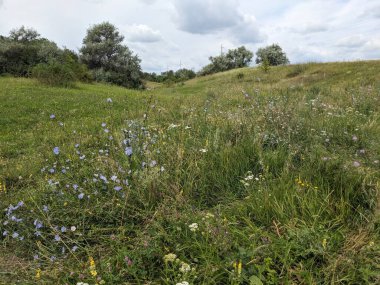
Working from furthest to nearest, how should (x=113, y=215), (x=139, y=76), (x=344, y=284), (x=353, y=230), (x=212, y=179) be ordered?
(x=139, y=76) → (x=212, y=179) → (x=113, y=215) → (x=353, y=230) → (x=344, y=284)

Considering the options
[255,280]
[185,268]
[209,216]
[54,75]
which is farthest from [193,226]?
[54,75]

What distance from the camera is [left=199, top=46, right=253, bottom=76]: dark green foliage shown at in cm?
6481

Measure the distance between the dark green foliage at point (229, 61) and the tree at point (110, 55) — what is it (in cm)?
2116

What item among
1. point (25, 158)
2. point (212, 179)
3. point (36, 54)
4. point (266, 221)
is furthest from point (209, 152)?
point (36, 54)

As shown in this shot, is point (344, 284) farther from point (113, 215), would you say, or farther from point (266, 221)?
point (113, 215)

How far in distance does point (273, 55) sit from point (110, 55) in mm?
30086

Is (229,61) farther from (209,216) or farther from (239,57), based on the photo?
(209,216)

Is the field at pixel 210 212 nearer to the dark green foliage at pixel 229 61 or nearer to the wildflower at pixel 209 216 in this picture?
the wildflower at pixel 209 216

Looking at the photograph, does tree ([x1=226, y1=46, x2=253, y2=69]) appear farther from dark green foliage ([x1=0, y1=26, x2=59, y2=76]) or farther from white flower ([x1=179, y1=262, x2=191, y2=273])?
white flower ([x1=179, y1=262, x2=191, y2=273])

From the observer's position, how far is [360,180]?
10.8 ft

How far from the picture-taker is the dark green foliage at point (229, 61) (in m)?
64.8

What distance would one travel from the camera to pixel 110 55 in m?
47.0

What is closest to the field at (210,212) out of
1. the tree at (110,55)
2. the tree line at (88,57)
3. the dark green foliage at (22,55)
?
the tree line at (88,57)

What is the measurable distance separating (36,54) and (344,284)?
43084 millimetres
